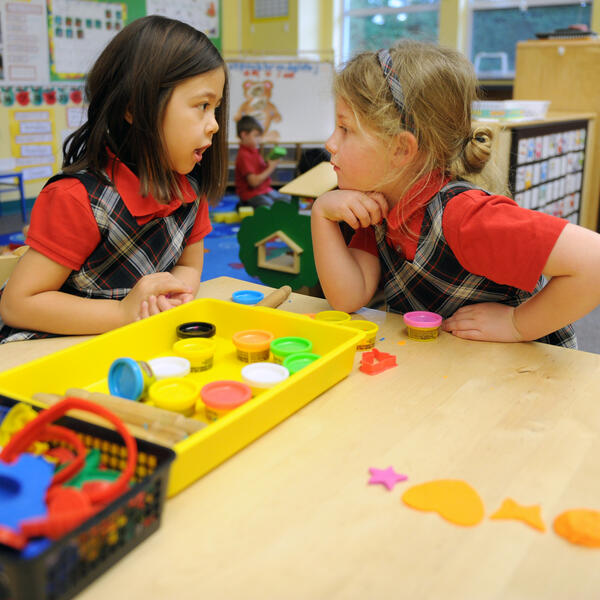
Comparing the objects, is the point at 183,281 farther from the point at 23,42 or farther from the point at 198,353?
the point at 23,42

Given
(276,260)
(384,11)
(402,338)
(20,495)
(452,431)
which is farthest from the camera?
(384,11)

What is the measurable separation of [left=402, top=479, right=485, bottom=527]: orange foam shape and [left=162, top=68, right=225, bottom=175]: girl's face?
25.1 inches

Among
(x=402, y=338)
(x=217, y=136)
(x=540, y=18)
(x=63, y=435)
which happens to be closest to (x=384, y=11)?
(x=540, y=18)

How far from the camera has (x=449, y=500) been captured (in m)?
0.49

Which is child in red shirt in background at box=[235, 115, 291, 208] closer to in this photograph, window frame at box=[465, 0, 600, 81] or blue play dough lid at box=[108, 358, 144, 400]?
window frame at box=[465, 0, 600, 81]

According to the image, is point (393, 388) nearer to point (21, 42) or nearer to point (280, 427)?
point (280, 427)

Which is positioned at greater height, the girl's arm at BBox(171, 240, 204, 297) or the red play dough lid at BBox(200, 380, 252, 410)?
the girl's arm at BBox(171, 240, 204, 297)

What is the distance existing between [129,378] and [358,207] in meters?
0.42

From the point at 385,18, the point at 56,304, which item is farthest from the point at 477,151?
the point at 385,18

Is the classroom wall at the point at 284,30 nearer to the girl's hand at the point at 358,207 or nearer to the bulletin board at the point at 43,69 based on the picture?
the bulletin board at the point at 43,69

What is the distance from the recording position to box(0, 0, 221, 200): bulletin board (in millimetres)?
3836

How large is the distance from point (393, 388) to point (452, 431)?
105 mm

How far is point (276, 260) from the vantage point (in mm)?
1997

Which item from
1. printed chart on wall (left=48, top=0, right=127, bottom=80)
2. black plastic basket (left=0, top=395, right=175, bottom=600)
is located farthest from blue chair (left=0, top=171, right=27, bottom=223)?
black plastic basket (left=0, top=395, right=175, bottom=600)
